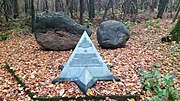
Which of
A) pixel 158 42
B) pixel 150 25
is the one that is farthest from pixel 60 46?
pixel 150 25

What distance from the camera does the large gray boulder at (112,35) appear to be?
914 centimetres

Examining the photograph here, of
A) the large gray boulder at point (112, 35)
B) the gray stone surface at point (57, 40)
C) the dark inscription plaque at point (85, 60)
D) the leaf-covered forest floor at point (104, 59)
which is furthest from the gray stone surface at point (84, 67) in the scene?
the gray stone surface at point (57, 40)

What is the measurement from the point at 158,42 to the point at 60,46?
4080 mm

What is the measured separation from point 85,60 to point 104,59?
1784mm

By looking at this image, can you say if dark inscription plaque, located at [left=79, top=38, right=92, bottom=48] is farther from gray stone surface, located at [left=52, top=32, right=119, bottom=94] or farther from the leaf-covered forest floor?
the leaf-covered forest floor

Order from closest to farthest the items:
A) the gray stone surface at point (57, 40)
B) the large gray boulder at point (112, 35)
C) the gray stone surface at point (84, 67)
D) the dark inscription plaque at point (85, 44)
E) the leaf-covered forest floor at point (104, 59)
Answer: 1. the leaf-covered forest floor at point (104, 59)
2. the gray stone surface at point (84, 67)
3. the dark inscription plaque at point (85, 44)
4. the large gray boulder at point (112, 35)
5. the gray stone surface at point (57, 40)

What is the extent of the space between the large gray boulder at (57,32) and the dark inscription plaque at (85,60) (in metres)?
3.21

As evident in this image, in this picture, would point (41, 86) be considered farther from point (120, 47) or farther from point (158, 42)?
point (158, 42)

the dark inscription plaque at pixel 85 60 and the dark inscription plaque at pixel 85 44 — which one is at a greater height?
the dark inscription plaque at pixel 85 44

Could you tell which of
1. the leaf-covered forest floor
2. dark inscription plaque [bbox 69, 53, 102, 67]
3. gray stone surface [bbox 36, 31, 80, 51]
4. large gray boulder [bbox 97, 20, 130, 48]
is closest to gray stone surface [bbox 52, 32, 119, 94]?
dark inscription plaque [bbox 69, 53, 102, 67]

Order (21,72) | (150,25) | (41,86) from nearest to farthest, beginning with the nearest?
(41,86)
(21,72)
(150,25)

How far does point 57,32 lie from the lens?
9.33 m

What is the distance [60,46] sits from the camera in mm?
9297

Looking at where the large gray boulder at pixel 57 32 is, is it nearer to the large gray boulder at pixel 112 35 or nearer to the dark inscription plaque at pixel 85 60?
the large gray boulder at pixel 112 35
